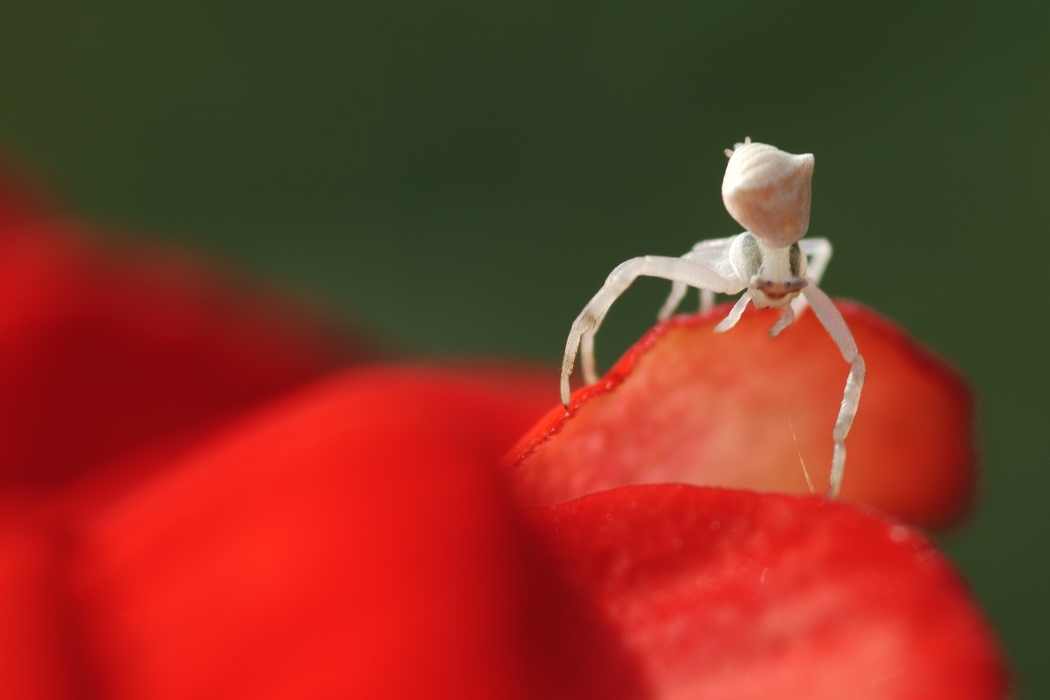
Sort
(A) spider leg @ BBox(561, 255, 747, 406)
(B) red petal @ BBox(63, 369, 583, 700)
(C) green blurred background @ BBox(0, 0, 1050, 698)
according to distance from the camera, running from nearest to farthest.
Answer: (B) red petal @ BBox(63, 369, 583, 700)
(A) spider leg @ BBox(561, 255, 747, 406)
(C) green blurred background @ BBox(0, 0, 1050, 698)

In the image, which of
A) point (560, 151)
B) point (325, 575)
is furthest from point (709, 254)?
point (560, 151)

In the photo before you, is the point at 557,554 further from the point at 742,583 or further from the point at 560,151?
the point at 560,151

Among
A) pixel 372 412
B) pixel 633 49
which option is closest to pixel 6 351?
pixel 372 412

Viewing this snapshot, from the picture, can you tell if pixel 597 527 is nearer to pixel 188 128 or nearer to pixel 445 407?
pixel 445 407

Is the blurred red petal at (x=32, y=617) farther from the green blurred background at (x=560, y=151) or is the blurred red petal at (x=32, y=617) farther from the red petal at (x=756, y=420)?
the green blurred background at (x=560, y=151)

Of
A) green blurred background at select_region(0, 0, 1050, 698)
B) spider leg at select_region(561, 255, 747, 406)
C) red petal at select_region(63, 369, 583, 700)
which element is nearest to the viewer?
red petal at select_region(63, 369, 583, 700)

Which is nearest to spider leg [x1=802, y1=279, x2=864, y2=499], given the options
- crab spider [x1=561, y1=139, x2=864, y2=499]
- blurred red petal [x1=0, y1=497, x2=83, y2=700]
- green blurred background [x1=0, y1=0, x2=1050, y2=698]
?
crab spider [x1=561, y1=139, x2=864, y2=499]

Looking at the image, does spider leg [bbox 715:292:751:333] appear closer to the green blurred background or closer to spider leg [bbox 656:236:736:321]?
spider leg [bbox 656:236:736:321]

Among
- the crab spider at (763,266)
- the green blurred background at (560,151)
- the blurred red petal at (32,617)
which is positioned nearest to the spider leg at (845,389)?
the crab spider at (763,266)
